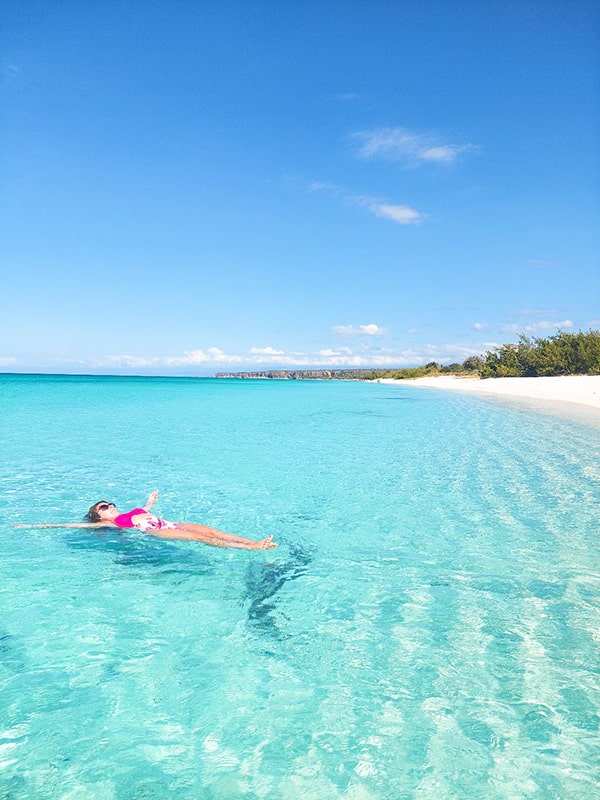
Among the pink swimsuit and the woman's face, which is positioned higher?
the woman's face

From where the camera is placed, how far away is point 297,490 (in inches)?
449

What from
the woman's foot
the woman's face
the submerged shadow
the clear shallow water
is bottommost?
the submerged shadow

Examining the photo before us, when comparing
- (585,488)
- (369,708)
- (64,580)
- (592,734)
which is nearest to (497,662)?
(592,734)

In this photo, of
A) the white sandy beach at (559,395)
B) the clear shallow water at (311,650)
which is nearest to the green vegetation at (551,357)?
the white sandy beach at (559,395)

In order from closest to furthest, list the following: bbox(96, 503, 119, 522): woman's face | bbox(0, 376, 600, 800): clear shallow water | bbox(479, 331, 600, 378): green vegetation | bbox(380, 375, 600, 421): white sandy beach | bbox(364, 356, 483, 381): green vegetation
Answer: bbox(0, 376, 600, 800): clear shallow water → bbox(96, 503, 119, 522): woman's face → bbox(380, 375, 600, 421): white sandy beach → bbox(479, 331, 600, 378): green vegetation → bbox(364, 356, 483, 381): green vegetation

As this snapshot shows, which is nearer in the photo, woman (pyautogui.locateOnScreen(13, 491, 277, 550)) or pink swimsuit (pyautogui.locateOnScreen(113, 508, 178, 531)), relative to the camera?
woman (pyautogui.locateOnScreen(13, 491, 277, 550))

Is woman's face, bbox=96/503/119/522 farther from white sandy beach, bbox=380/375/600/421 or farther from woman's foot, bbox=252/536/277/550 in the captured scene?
white sandy beach, bbox=380/375/600/421

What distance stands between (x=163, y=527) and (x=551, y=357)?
2667 inches

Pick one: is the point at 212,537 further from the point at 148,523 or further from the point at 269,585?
the point at 269,585

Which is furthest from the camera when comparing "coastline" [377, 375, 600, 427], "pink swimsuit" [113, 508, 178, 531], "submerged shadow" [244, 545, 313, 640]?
"coastline" [377, 375, 600, 427]

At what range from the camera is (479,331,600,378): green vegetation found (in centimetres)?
6075

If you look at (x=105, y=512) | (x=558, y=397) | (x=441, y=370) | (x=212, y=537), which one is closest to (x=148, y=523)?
(x=105, y=512)

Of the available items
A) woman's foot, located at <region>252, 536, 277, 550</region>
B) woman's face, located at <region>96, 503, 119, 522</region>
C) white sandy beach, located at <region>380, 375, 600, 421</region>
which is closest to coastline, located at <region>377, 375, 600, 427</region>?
white sandy beach, located at <region>380, 375, 600, 421</region>

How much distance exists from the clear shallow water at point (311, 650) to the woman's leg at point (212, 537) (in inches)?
5.3
